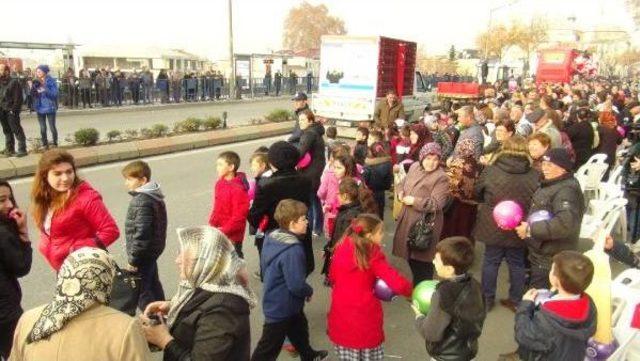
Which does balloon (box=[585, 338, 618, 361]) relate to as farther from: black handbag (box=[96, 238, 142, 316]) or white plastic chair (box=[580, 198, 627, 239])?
white plastic chair (box=[580, 198, 627, 239])

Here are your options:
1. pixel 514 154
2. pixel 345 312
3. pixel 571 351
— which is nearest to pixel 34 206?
pixel 345 312

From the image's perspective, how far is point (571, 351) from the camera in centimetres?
301

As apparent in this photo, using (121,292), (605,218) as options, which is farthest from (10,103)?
(605,218)

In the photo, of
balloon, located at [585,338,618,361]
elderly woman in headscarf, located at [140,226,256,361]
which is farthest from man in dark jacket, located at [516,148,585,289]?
elderly woman in headscarf, located at [140,226,256,361]

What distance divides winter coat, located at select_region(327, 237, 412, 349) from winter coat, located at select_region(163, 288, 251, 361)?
52.7 inches

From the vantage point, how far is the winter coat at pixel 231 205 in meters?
4.99

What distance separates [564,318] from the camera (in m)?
2.93

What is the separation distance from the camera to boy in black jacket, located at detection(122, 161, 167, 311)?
3.88 metres

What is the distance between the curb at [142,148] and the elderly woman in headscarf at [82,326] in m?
9.23

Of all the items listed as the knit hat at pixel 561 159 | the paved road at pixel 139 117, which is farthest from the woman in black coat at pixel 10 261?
the paved road at pixel 139 117

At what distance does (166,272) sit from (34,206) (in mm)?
2338

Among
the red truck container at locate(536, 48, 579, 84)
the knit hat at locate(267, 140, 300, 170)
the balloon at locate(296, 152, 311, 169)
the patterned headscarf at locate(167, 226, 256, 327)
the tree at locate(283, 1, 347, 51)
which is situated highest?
the tree at locate(283, 1, 347, 51)

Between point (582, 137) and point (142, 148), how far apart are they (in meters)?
9.76

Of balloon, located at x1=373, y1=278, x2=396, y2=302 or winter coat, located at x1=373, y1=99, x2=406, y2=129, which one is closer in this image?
balloon, located at x1=373, y1=278, x2=396, y2=302
